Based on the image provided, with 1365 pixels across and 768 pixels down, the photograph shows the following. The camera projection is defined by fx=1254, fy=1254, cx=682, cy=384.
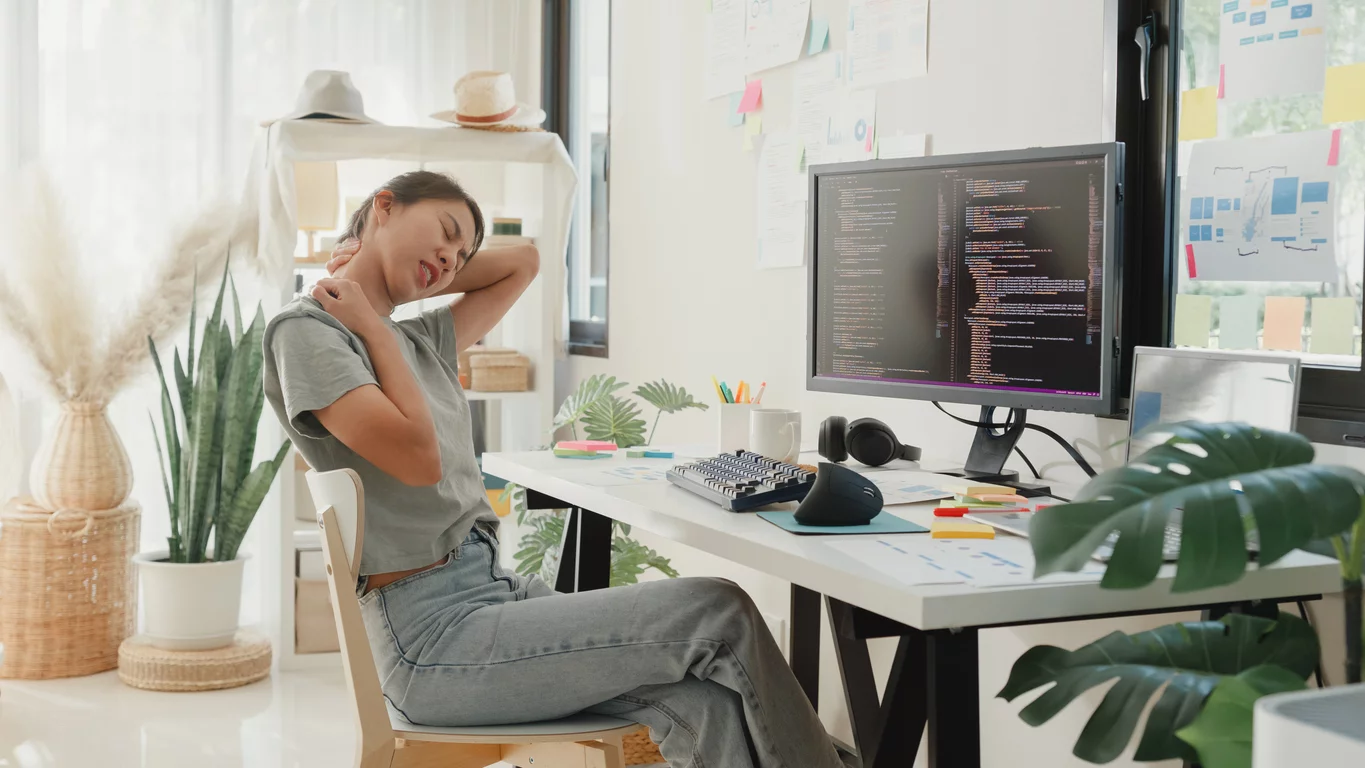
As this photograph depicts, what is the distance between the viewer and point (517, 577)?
1.77 m

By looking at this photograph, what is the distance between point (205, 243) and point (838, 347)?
2.01 meters

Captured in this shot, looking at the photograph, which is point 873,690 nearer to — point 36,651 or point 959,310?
point 959,310

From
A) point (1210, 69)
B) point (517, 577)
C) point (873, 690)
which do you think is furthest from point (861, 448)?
point (1210, 69)

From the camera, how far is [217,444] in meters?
3.21

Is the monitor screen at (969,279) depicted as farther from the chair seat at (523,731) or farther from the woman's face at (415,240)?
the chair seat at (523,731)

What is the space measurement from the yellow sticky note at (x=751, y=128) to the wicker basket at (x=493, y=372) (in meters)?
1.12

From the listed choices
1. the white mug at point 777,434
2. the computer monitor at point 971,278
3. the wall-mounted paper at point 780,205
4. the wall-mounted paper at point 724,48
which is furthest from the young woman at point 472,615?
the wall-mounted paper at point 724,48

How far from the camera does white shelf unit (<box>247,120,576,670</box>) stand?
10.6 feet

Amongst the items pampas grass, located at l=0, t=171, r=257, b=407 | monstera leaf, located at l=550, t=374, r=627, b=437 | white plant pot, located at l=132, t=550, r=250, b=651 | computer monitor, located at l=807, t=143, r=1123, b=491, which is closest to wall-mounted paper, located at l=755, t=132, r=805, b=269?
monstera leaf, located at l=550, t=374, r=627, b=437

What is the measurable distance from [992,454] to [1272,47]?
0.67 metres

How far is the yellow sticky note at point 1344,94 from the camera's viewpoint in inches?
62.2

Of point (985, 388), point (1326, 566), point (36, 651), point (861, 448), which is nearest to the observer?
point (1326, 566)

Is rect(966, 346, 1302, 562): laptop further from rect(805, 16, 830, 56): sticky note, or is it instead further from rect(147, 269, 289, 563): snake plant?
rect(147, 269, 289, 563): snake plant

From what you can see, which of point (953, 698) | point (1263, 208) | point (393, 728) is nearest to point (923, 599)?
point (953, 698)
